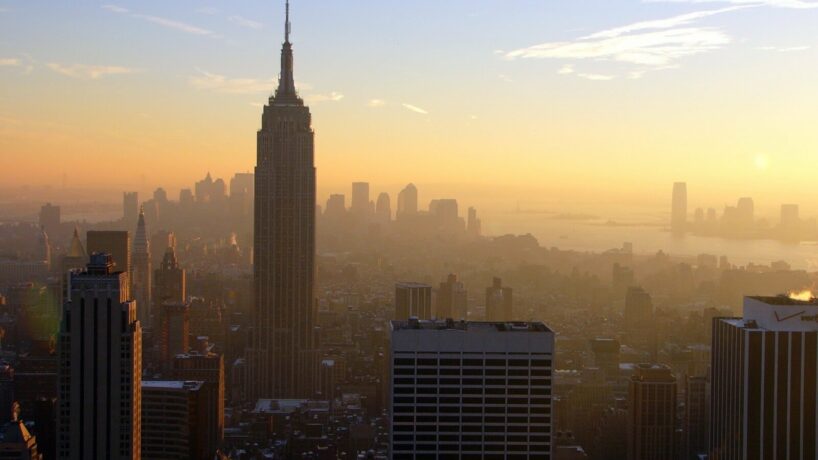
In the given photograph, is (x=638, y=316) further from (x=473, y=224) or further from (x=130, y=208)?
(x=130, y=208)

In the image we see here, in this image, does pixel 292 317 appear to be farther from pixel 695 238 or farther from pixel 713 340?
pixel 713 340

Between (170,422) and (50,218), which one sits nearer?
(170,422)

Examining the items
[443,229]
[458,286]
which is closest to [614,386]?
[458,286]

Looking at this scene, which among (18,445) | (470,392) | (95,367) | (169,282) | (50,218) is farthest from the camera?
(169,282)

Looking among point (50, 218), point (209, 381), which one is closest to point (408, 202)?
point (209, 381)

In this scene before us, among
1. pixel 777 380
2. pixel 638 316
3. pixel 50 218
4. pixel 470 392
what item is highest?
pixel 50 218

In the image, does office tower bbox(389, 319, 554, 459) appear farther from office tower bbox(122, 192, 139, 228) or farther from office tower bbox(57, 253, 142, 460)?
office tower bbox(122, 192, 139, 228)

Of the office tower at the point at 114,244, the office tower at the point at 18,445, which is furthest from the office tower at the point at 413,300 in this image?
the office tower at the point at 18,445

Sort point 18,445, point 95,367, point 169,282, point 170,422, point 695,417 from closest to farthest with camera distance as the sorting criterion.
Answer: point 95,367 < point 18,445 < point 170,422 < point 695,417 < point 169,282
